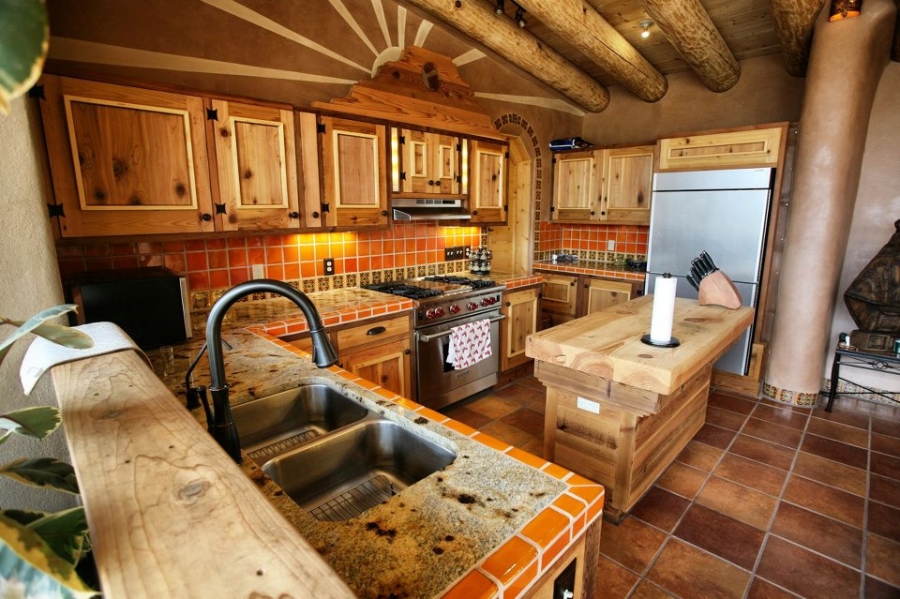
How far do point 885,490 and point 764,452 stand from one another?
588 millimetres

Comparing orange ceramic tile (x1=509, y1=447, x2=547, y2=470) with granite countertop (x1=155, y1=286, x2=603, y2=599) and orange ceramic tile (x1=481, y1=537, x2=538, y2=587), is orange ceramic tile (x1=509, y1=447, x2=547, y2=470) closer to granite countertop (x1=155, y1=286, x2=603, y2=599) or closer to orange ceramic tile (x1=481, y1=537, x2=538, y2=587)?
granite countertop (x1=155, y1=286, x2=603, y2=599)

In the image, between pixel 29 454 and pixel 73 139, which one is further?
pixel 73 139

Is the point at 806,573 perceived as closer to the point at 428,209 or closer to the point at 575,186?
the point at 428,209

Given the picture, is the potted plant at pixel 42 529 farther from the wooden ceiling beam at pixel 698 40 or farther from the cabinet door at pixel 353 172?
the wooden ceiling beam at pixel 698 40

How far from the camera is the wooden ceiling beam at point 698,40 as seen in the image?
313 centimetres

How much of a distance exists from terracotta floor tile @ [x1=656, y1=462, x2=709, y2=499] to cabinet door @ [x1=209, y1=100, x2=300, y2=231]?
8.93 ft

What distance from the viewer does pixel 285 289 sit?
40.4 inches

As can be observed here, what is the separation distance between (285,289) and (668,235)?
394 cm

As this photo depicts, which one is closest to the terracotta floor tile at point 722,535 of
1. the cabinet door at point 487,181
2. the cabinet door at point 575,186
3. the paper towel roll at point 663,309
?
the paper towel roll at point 663,309

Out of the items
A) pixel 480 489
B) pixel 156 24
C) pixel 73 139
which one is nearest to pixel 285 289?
pixel 480 489

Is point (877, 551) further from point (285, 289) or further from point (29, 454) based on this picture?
point (29, 454)

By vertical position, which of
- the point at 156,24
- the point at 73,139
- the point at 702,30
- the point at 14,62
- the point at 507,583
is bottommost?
the point at 507,583

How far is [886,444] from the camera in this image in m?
3.12

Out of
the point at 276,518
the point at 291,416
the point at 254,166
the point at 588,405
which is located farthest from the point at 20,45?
the point at 254,166
